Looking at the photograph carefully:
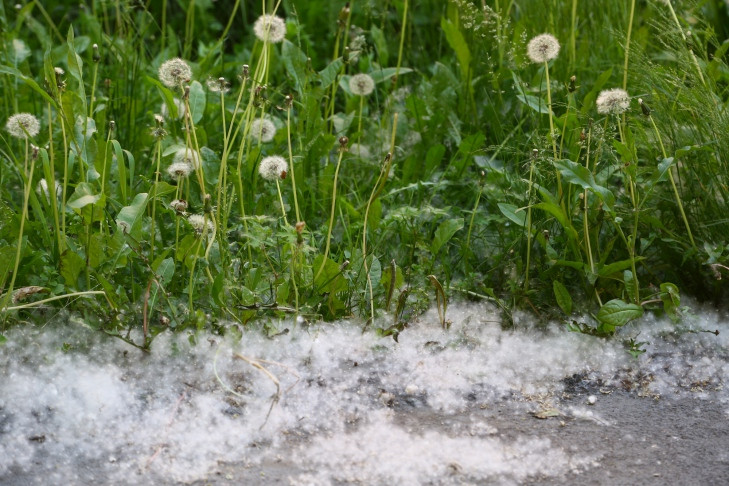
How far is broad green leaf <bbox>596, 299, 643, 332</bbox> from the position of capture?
1755 mm

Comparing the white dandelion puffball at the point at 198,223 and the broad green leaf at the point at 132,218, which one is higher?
the broad green leaf at the point at 132,218

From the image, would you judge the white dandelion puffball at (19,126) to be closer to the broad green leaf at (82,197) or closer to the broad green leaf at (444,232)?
the broad green leaf at (82,197)

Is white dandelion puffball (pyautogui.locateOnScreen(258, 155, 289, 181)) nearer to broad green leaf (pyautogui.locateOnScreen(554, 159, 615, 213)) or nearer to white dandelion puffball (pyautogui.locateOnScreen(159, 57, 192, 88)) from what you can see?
white dandelion puffball (pyautogui.locateOnScreen(159, 57, 192, 88))

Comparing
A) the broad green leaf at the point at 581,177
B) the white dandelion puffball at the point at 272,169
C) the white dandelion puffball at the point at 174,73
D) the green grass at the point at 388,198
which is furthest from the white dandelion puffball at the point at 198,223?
the broad green leaf at the point at 581,177

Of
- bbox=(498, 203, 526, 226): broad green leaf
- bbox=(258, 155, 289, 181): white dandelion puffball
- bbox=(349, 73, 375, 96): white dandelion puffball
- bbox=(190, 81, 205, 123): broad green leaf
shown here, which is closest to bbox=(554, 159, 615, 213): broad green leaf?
bbox=(498, 203, 526, 226): broad green leaf

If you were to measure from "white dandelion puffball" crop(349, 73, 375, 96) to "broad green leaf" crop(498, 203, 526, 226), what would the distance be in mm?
616

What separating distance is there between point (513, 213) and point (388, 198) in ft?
1.24

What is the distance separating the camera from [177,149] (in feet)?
6.42

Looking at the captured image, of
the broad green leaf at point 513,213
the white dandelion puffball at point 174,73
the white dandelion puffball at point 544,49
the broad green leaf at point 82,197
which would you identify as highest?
the white dandelion puffball at point 544,49

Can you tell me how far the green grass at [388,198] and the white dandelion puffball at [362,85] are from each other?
0.08 metres

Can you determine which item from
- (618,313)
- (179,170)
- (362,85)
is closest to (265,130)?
(362,85)

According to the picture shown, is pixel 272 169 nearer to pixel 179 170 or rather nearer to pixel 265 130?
pixel 179 170

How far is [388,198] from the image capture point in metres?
2.16

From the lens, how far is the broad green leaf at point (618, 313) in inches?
69.1
